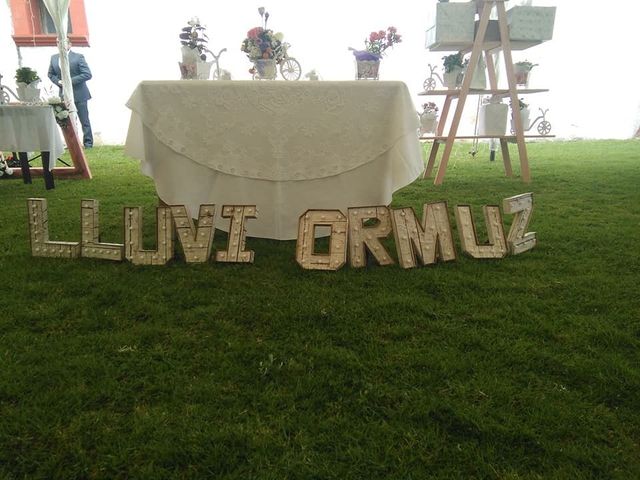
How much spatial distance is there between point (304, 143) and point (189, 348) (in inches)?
45.2

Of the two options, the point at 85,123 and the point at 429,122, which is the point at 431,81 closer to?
the point at 429,122

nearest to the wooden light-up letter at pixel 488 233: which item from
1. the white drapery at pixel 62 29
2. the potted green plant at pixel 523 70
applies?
the potted green plant at pixel 523 70

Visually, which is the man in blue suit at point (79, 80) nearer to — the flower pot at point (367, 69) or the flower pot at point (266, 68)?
the flower pot at point (266, 68)

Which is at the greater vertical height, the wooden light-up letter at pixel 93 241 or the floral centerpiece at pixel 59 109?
the floral centerpiece at pixel 59 109

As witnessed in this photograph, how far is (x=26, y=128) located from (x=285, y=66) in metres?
2.27

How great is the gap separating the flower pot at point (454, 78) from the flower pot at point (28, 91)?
3313 millimetres

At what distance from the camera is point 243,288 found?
1.69m

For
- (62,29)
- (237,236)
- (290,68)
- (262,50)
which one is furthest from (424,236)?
(62,29)

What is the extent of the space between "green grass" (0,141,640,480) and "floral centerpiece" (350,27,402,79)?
1113 millimetres

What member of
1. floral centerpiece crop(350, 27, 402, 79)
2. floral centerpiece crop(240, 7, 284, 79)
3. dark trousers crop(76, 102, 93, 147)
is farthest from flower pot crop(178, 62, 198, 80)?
dark trousers crop(76, 102, 93, 147)

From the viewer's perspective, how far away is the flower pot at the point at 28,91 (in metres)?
3.56

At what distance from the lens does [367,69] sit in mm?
2455

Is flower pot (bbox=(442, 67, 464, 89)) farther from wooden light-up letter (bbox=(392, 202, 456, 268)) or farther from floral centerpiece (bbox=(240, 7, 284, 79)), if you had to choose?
wooden light-up letter (bbox=(392, 202, 456, 268))

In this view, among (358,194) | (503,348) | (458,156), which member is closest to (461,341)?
(503,348)
